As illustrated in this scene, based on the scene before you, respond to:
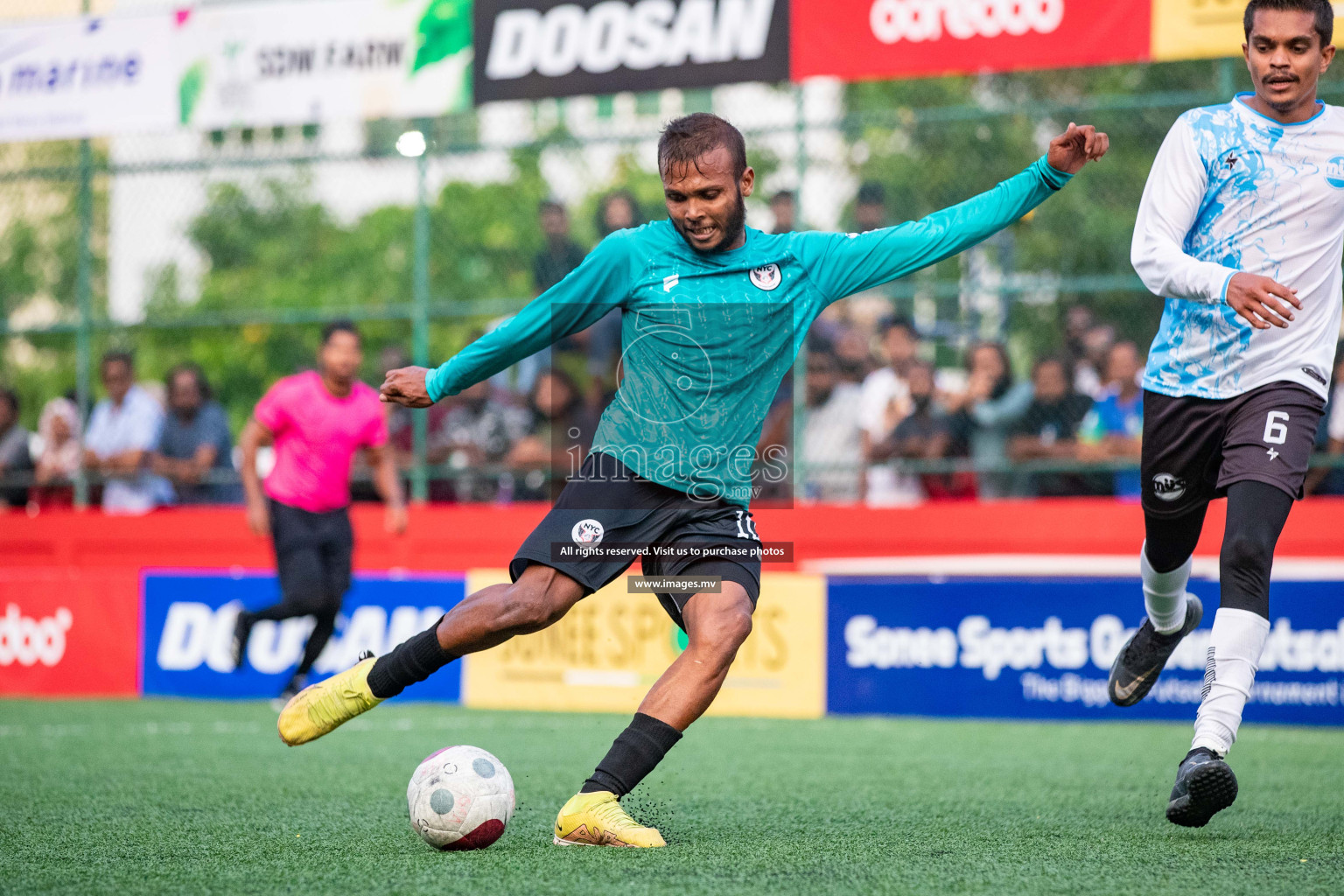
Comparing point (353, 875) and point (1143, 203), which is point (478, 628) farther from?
point (1143, 203)

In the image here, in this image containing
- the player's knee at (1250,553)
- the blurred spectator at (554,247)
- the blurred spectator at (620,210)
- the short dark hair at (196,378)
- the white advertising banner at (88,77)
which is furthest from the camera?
the short dark hair at (196,378)

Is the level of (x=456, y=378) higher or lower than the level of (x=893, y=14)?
lower

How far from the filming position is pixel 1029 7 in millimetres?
10023

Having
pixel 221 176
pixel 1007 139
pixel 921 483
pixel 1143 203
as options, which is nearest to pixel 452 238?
pixel 221 176

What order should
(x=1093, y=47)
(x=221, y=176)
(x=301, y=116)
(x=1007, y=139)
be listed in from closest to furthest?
(x=1093, y=47), (x=301, y=116), (x=221, y=176), (x=1007, y=139)

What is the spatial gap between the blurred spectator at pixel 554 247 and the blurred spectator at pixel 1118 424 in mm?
3973

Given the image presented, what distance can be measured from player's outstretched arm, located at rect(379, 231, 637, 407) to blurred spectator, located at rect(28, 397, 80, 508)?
8.77 metres

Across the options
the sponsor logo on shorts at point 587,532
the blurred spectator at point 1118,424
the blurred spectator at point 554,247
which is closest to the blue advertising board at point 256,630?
the blurred spectator at point 554,247

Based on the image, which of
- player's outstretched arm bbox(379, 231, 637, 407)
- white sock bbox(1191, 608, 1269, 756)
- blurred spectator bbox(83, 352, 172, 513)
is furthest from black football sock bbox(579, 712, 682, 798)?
blurred spectator bbox(83, 352, 172, 513)

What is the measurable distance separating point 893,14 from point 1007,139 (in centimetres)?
411

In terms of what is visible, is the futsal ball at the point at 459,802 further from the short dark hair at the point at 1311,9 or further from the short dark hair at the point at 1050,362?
the short dark hair at the point at 1050,362

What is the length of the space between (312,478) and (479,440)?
7.49ft

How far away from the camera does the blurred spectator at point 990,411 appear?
34.5 feet

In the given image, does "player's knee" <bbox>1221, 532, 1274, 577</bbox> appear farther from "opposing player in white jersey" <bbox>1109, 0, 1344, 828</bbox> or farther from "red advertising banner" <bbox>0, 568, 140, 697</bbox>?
"red advertising banner" <bbox>0, 568, 140, 697</bbox>
